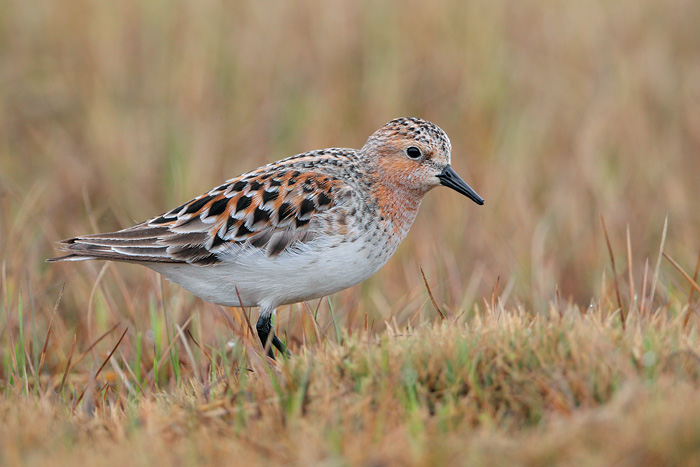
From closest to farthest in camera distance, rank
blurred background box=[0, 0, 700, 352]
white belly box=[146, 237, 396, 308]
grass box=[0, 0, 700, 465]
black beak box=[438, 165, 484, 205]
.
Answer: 1. grass box=[0, 0, 700, 465]
2. white belly box=[146, 237, 396, 308]
3. black beak box=[438, 165, 484, 205]
4. blurred background box=[0, 0, 700, 352]

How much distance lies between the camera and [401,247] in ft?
27.3

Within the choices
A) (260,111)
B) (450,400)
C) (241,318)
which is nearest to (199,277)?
(241,318)

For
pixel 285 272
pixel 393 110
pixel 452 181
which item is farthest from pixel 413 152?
pixel 393 110

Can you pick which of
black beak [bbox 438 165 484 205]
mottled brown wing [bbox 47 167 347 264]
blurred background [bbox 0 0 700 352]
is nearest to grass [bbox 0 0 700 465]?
blurred background [bbox 0 0 700 352]

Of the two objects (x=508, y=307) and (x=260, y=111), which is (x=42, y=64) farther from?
(x=508, y=307)

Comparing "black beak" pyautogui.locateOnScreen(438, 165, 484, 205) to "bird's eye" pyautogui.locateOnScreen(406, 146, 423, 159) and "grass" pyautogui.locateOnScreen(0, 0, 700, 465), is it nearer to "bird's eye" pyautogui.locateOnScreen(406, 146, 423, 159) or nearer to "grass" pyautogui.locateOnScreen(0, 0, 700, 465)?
"bird's eye" pyautogui.locateOnScreen(406, 146, 423, 159)

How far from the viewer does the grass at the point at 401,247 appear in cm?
350

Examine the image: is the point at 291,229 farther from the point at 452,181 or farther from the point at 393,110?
the point at 393,110

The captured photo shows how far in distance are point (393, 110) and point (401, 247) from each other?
2.08m

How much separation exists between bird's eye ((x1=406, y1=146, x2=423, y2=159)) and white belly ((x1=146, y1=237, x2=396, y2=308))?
0.70 m

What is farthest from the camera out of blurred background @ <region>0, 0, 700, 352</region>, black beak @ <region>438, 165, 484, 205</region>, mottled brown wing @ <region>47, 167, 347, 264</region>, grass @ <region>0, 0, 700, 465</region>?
blurred background @ <region>0, 0, 700, 352</region>

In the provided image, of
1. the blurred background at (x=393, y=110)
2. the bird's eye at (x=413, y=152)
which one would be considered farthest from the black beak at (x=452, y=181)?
the blurred background at (x=393, y=110)

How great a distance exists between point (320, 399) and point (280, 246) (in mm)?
1822

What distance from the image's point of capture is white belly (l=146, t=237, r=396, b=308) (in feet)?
17.0
